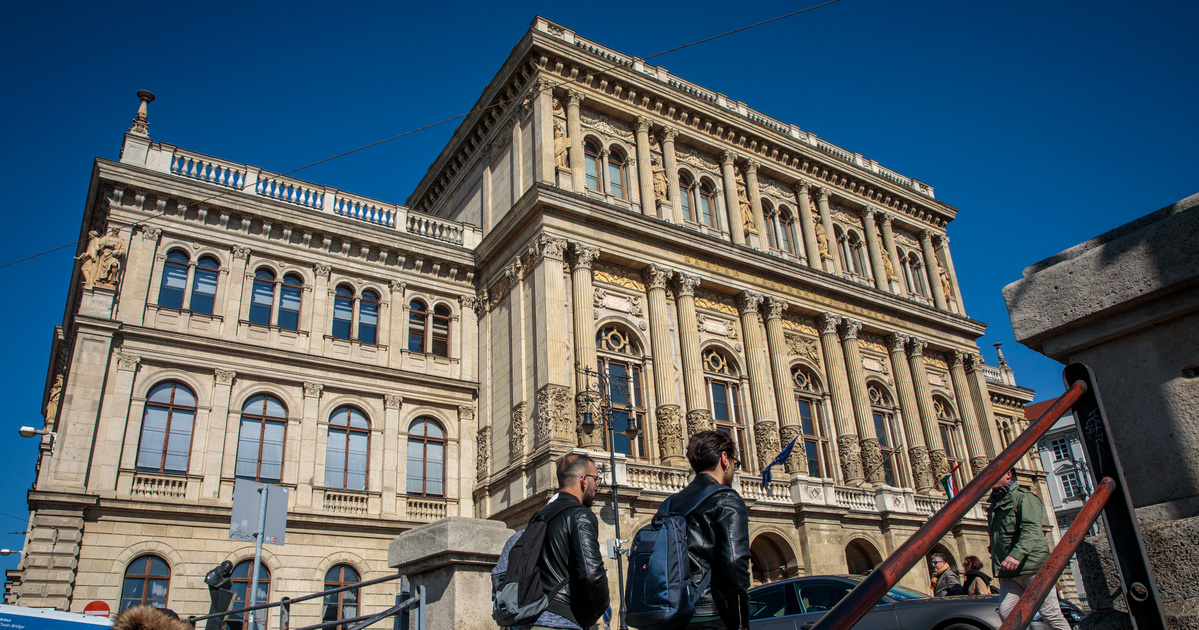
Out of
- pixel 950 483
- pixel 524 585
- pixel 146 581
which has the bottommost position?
pixel 524 585

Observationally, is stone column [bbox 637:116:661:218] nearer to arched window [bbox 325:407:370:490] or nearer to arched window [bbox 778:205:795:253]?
arched window [bbox 778:205:795:253]

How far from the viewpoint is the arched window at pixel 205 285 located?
22.2 m

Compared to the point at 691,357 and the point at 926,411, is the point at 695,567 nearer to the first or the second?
the point at 691,357

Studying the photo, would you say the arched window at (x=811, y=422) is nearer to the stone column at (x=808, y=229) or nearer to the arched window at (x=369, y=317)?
the stone column at (x=808, y=229)

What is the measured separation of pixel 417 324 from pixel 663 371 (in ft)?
27.1

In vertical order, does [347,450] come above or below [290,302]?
below

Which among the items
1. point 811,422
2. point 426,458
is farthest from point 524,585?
point 811,422

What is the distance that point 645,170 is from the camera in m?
27.0

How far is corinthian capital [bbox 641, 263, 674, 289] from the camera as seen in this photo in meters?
24.9

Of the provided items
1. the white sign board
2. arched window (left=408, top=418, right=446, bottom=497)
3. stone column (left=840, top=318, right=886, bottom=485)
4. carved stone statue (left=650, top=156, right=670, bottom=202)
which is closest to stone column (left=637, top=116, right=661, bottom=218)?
carved stone statue (left=650, top=156, right=670, bottom=202)

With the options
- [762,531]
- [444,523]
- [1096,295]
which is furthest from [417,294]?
[1096,295]

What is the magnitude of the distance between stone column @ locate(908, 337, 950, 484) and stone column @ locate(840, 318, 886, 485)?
9.17ft

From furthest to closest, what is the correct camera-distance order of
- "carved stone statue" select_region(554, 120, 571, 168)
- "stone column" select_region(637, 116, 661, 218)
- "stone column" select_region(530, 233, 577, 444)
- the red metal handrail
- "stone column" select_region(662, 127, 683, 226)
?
"stone column" select_region(662, 127, 683, 226)
"stone column" select_region(637, 116, 661, 218)
"carved stone statue" select_region(554, 120, 571, 168)
"stone column" select_region(530, 233, 577, 444)
the red metal handrail

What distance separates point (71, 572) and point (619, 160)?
1943 cm
